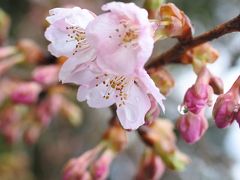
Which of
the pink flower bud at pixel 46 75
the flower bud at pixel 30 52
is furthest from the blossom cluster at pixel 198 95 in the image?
the flower bud at pixel 30 52

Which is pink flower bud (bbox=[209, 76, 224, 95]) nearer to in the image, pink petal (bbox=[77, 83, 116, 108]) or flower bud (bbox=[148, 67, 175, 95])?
flower bud (bbox=[148, 67, 175, 95])

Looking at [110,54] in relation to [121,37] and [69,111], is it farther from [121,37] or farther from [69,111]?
[69,111]

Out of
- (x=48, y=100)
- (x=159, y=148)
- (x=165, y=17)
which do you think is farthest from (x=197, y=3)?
(x=165, y=17)

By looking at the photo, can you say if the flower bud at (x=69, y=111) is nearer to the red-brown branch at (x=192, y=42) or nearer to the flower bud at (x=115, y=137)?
the flower bud at (x=115, y=137)

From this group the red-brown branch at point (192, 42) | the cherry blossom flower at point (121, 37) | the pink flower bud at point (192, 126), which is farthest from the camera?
the pink flower bud at point (192, 126)

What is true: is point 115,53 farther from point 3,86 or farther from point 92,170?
point 3,86

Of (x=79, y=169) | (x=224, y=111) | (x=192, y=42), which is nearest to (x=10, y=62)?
(x=79, y=169)
